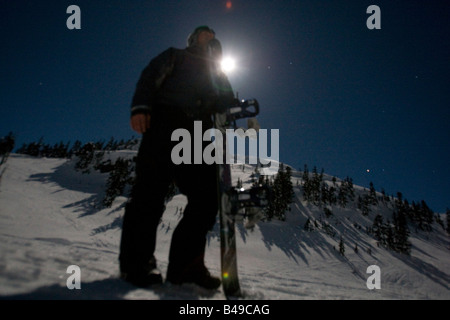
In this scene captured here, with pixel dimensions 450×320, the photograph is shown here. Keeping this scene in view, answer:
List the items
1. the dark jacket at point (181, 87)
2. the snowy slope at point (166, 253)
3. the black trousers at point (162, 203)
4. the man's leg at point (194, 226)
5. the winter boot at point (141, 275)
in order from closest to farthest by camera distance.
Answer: the snowy slope at point (166, 253) < the winter boot at point (141, 275) < the black trousers at point (162, 203) < the man's leg at point (194, 226) < the dark jacket at point (181, 87)

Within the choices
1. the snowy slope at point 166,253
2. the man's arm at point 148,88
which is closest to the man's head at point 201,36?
the man's arm at point 148,88

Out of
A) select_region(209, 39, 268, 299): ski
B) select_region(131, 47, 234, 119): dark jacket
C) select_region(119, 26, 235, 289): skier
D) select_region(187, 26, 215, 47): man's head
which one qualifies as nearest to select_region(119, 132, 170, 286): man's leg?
select_region(119, 26, 235, 289): skier

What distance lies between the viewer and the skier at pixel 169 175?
1.89m

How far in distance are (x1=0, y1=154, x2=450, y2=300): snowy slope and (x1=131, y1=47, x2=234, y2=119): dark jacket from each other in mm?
1513

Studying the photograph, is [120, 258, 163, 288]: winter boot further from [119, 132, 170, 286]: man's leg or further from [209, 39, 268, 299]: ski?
[209, 39, 268, 299]: ski

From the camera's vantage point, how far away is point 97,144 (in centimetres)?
9462

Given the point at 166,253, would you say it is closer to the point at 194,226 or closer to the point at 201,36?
the point at 194,226

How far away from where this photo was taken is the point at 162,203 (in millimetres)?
2117

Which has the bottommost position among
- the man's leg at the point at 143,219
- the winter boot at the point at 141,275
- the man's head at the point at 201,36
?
the winter boot at the point at 141,275

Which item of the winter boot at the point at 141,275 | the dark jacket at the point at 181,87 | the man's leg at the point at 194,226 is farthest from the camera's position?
the dark jacket at the point at 181,87

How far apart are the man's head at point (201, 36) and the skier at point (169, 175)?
0.48 meters

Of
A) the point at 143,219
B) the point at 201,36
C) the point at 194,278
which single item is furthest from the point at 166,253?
the point at 201,36

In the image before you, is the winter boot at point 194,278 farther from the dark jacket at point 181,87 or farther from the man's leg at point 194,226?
the dark jacket at point 181,87

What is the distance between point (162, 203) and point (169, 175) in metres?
0.30
